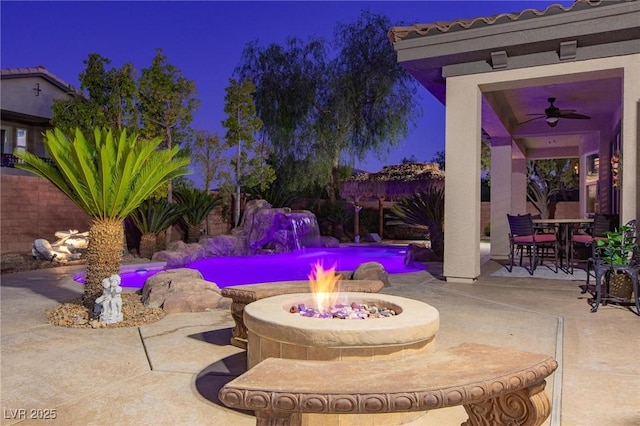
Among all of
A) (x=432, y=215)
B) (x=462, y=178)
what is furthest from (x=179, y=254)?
(x=462, y=178)

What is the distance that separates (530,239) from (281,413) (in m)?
7.26

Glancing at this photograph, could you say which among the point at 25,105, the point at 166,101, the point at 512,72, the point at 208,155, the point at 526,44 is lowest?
the point at 208,155

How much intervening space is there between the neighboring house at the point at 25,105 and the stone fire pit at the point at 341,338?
16762mm

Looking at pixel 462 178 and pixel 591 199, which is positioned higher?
pixel 462 178

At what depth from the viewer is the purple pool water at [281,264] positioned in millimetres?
9367

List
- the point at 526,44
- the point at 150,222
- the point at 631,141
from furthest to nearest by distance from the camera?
1. the point at 150,222
2. the point at 526,44
3. the point at 631,141

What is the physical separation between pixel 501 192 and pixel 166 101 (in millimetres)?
8946

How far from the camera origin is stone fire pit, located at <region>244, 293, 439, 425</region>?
8.19ft

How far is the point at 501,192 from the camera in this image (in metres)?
11.4

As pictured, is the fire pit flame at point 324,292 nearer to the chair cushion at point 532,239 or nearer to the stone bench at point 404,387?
the stone bench at point 404,387

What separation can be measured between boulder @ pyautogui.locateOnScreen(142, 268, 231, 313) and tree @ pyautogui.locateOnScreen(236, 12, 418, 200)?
12560 millimetres

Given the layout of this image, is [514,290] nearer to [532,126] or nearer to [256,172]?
[532,126]

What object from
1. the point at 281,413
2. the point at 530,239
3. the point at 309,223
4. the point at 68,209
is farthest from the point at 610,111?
the point at 68,209

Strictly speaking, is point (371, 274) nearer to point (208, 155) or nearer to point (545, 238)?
point (545, 238)
